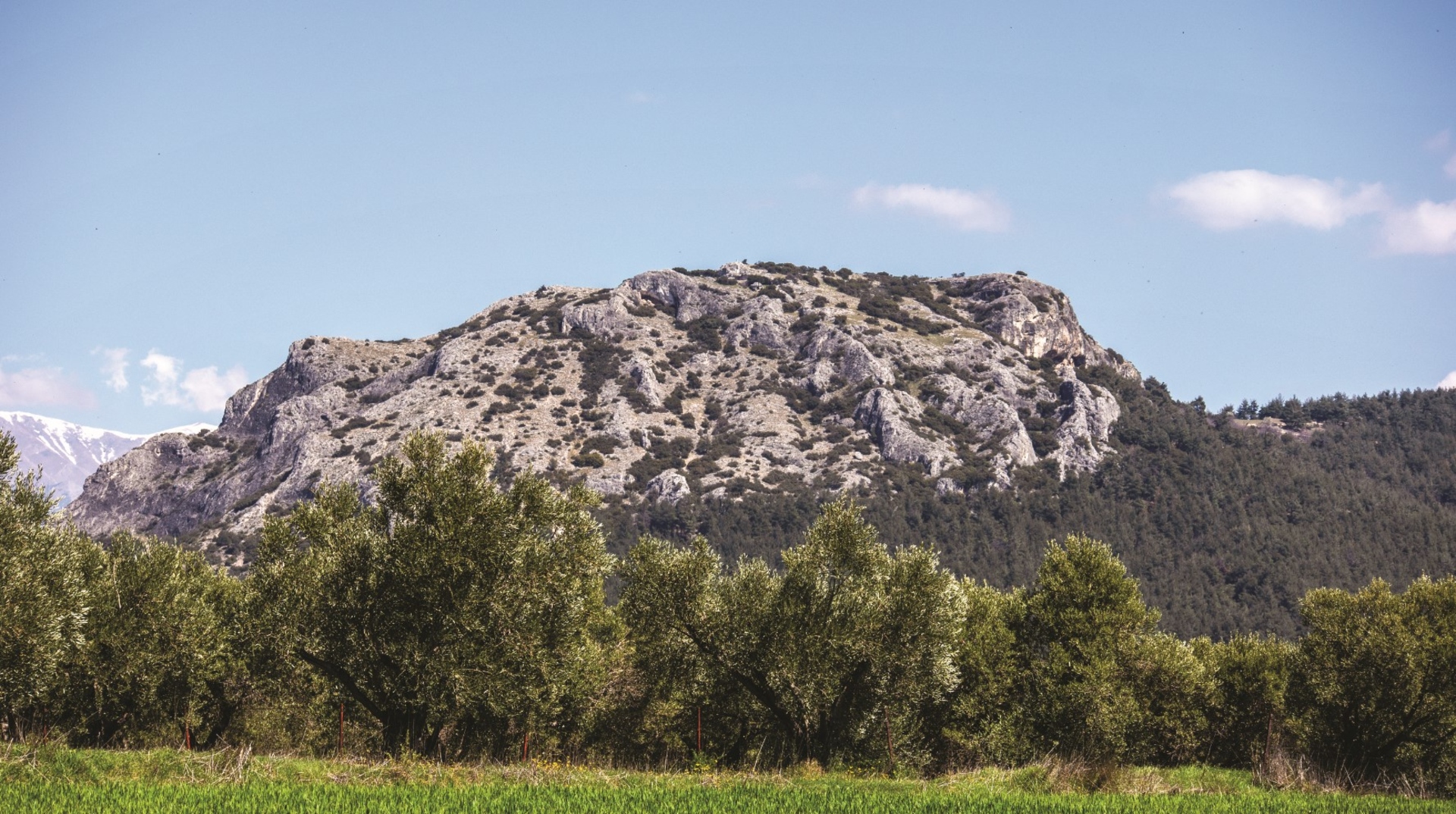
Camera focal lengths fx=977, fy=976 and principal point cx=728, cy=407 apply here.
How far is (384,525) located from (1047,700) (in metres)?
37.5

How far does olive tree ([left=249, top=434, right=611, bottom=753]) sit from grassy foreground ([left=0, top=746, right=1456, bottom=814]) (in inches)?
198

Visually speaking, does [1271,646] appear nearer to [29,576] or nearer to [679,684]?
[679,684]

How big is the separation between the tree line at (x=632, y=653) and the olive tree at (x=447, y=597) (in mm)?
104

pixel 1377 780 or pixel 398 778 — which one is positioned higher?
pixel 398 778

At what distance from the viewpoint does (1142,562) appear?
18312cm

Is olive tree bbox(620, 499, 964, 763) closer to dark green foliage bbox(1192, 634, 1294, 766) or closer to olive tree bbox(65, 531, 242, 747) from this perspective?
olive tree bbox(65, 531, 242, 747)

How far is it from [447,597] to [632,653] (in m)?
17.7

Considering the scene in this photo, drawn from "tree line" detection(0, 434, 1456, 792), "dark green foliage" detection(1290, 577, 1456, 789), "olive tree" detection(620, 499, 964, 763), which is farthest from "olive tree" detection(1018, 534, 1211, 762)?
"olive tree" detection(620, 499, 964, 763)

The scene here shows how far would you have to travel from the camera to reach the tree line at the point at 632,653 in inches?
1484

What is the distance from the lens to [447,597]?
3703cm

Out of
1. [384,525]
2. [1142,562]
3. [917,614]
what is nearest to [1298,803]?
[917,614]

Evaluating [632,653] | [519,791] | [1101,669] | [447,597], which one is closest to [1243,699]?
[1101,669]

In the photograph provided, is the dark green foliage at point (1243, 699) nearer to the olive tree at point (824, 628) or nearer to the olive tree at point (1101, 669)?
the olive tree at point (1101, 669)

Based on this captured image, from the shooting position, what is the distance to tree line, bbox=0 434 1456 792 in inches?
1484
